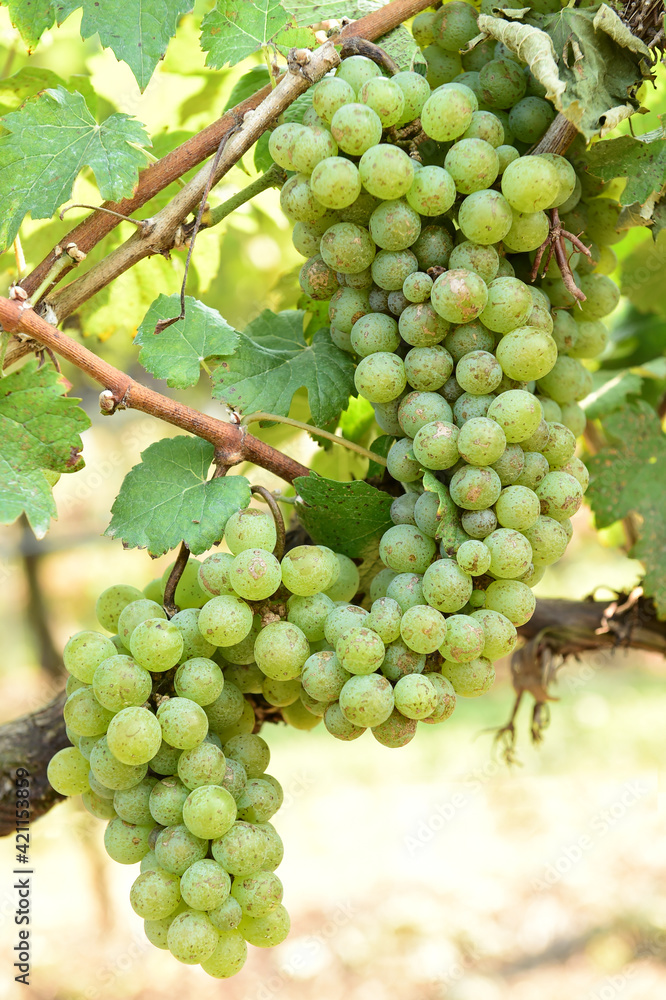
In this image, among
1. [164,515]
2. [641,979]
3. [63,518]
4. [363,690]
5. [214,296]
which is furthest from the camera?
[63,518]

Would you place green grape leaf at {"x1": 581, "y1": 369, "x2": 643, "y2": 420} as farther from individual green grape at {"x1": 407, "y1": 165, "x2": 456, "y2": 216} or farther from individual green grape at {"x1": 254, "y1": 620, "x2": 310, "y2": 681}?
individual green grape at {"x1": 254, "y1": 620, "x2": 310, "y2": 681}

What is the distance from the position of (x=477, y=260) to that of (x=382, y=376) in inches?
4.6

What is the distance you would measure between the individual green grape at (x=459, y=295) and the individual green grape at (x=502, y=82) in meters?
0.19

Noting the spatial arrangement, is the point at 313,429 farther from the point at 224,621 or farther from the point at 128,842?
the point at 128,842

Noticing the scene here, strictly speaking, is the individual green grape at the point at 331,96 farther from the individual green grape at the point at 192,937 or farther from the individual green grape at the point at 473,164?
the individual green grape at the point at 192,937

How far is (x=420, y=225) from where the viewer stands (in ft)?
2.04

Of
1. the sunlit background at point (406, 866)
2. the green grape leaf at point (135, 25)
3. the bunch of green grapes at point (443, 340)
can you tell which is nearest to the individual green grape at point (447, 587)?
the bunch of green grapes at point (443, 340)

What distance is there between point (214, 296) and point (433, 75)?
0.67 meters

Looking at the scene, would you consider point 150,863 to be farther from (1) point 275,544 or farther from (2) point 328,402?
(2) point 328,402

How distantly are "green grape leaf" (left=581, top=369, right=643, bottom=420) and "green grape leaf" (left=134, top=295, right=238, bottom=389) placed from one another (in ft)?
2.07

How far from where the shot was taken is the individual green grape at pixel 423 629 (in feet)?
1.81

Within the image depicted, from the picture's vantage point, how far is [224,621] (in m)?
0.58

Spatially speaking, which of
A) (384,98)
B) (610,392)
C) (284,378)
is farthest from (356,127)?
(610,392)

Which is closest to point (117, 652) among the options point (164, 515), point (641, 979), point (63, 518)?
point (164, 515)
